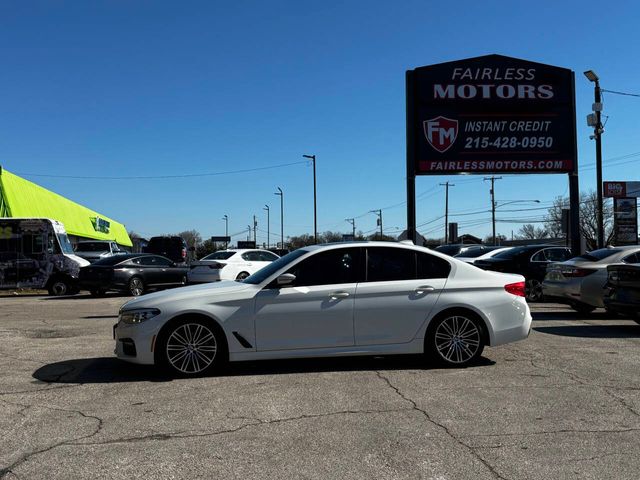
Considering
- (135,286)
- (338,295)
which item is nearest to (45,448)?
(338,295)

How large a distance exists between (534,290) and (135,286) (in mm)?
12421

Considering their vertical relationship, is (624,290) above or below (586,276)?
below

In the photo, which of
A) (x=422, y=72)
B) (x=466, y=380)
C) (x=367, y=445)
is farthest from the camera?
(x=422, y=72)

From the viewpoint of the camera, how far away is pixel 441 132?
21.9 metres

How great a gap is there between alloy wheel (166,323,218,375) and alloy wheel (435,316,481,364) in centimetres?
274

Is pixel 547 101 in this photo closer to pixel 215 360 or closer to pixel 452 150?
pixel 452 150

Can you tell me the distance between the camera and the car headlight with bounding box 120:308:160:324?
6.74m

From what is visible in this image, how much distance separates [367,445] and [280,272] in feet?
9.64

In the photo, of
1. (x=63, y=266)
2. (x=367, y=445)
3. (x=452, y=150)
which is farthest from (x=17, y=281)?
(x=367, y=445)

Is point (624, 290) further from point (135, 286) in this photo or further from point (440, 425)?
point (135, 286)

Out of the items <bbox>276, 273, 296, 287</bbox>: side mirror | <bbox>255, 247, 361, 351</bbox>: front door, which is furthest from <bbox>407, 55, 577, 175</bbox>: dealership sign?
<bbox>276, 273, 296, 287</bbox>: side mirror

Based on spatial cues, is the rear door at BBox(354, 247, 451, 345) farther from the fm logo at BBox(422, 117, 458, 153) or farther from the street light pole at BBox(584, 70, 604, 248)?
the street light pole at BBox(584, 70, 604, 248)

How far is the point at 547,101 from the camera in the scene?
21984 mm

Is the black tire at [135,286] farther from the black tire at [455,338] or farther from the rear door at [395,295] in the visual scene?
the black tire at [455,338]
